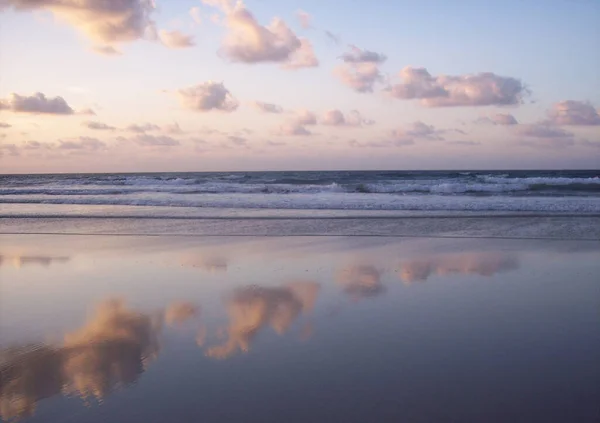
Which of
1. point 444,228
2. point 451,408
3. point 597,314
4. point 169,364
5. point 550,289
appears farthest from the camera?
point 444,228

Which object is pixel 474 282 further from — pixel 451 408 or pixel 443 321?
pixel 451 408

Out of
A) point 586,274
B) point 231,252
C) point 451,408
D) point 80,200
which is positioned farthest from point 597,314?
point 80,200

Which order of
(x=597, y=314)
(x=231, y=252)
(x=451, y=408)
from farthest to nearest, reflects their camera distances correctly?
(x=231, y=252) < (x=597, y=314) < (x=451, y=408)

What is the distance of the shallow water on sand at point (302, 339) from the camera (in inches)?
136

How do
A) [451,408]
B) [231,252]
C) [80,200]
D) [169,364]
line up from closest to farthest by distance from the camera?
[451,408]
[169,364]
[231,252]
[80,200]

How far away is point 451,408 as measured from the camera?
11.2ft

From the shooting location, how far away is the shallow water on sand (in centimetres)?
346

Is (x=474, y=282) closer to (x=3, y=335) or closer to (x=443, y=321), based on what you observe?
(x=443, y=321)

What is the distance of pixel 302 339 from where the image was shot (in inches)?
184

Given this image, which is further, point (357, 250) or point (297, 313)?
point (357, 250)

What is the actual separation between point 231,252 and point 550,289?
219 inches

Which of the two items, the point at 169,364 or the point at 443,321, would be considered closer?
the point at 169,364

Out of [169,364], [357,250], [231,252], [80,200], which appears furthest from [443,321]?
[80,200]

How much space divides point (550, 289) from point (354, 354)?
366cm
